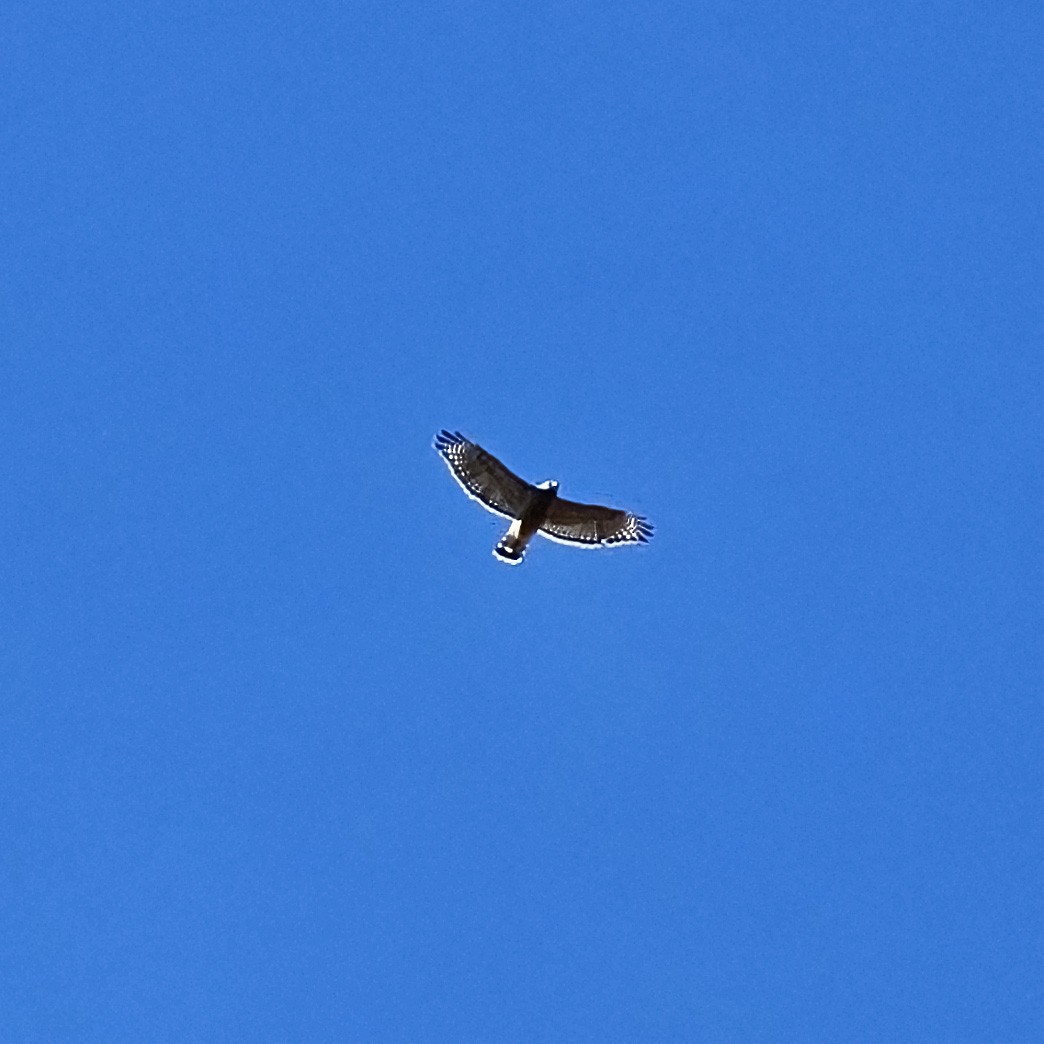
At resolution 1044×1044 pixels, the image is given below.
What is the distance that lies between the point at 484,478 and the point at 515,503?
83 centimetres

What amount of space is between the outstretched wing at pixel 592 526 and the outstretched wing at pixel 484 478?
77 cm

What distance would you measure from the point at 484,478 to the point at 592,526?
8.54ft

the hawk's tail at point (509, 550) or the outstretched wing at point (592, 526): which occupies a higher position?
the outstretched wing at point (592, 526)

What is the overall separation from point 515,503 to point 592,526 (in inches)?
71.3

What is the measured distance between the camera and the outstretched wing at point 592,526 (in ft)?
200

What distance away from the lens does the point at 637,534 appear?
61594 mm

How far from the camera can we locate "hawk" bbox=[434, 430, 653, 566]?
60.0 metres

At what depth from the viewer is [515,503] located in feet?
199

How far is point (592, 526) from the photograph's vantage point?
61.4 m

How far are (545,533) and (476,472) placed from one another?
202 cm

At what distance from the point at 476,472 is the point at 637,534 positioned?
3684 mm

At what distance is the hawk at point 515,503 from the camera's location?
6003cm

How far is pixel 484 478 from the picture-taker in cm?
6025

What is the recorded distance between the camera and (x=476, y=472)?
6016 cm
